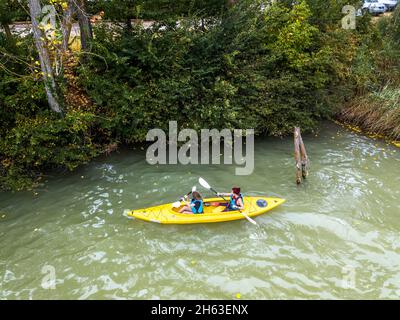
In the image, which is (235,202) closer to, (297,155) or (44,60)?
(297,155)

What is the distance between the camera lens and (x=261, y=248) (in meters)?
7.83

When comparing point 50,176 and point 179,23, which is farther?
point 179,23

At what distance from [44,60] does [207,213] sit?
6640mm

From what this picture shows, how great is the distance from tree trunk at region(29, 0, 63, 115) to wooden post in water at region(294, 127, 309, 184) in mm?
7428

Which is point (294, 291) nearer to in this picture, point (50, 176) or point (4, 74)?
point (50, 176)

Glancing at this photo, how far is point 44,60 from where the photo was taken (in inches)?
393

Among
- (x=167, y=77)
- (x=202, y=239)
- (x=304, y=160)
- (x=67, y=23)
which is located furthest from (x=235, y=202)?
(x=67, y=23)

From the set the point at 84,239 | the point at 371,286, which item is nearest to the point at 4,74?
the point at 84,239

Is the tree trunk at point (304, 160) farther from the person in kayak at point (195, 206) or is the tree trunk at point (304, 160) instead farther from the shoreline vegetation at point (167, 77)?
the person in kayak at point (195, 206)

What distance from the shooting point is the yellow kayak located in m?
8.52

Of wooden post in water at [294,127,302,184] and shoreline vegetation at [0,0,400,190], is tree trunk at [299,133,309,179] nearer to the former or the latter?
wooden post in water at [294,127,302,184]

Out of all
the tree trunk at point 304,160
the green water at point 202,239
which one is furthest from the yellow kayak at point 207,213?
the tree trunk at point 304,160
